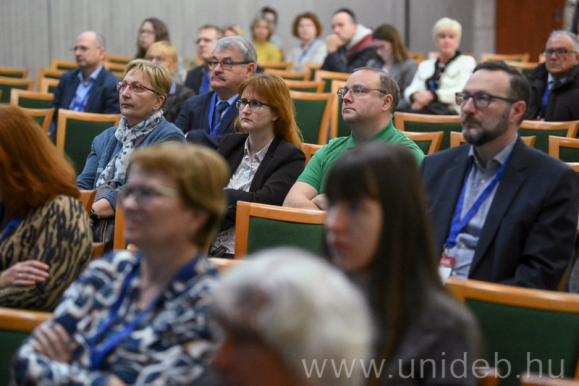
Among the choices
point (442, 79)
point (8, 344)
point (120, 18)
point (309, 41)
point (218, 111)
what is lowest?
point (8, 344)

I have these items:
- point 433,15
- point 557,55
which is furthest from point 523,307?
point 433,15

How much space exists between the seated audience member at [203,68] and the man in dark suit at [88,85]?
663mm

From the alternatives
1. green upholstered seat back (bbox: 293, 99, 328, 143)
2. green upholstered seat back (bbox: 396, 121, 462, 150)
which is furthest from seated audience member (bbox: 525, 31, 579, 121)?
green upholstered seat back (bbox: 293, 99, 328, 143)

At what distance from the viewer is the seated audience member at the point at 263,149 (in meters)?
3.07

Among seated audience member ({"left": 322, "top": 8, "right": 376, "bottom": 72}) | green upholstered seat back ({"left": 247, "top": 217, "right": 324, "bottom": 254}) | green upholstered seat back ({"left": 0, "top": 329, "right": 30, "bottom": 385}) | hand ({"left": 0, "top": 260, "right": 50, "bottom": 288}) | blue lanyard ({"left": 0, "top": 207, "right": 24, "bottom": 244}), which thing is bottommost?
green upholstered seat back ({"left": 0, "top": 329, "right": 30, "bottom": 385})

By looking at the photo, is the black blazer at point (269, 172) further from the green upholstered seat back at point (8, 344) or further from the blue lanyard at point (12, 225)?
the green upholstered seat back at point (8, 344)

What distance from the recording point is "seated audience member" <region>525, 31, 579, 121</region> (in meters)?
5.12

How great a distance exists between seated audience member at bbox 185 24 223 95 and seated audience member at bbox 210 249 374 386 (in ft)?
15.3

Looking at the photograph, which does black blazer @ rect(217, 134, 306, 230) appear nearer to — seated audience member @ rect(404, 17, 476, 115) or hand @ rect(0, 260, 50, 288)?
hand @ rect(0, 260, 50, 288)

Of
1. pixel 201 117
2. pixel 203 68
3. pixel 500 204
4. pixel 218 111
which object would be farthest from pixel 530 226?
pixel 203 68

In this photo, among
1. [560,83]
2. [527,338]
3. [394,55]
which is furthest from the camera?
[394,55]

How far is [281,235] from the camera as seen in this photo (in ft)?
7.34

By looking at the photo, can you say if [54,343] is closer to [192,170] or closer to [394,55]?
[192,170]

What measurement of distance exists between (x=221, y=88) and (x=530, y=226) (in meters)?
2.35
